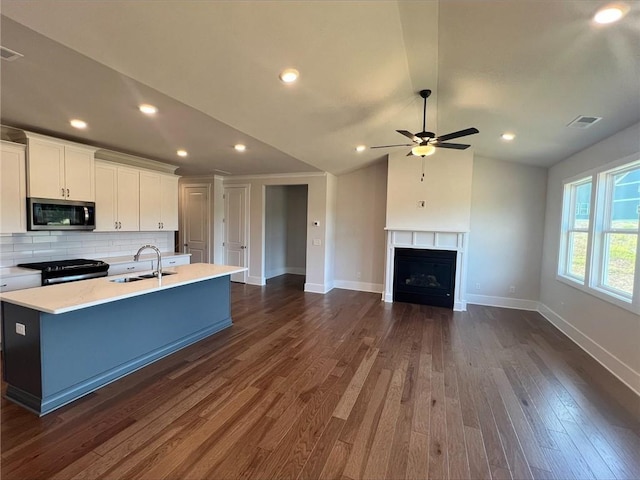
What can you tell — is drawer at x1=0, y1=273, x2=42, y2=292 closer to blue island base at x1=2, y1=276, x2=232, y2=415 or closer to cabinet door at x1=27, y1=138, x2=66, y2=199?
cabinet door at x1=27, y1=138, x2=66, y2=199

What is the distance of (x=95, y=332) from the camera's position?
2.61 metres

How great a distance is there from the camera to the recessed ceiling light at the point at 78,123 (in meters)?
3.24

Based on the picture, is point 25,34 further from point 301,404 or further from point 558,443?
point 558,443

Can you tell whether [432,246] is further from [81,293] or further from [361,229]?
[81,293]

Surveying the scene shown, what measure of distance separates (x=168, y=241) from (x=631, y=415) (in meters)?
6.69

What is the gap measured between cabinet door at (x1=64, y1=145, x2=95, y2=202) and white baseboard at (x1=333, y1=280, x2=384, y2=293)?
488 centimetres

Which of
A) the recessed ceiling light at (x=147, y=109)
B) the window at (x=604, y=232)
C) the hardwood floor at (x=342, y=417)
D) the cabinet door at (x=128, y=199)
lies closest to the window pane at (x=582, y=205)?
the window at (x=604, y=232)

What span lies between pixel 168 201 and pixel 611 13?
232 inches

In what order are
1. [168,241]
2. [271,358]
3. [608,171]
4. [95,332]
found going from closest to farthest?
[95,332], [271,358], [608,171], [168,241]

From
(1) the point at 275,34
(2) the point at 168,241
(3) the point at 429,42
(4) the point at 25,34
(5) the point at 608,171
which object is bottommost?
(2) the point at 168,241

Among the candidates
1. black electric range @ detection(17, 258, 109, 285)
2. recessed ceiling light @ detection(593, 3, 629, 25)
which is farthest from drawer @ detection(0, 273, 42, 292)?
recessed ceiling light @ detection(593, 3, 629, 25)

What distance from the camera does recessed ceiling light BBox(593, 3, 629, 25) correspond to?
1748mm

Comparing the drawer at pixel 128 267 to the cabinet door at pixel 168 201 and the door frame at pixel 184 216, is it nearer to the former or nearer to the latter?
the cabinet door at pixel 168 201

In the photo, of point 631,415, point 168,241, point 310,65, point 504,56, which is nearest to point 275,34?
point 310,65
